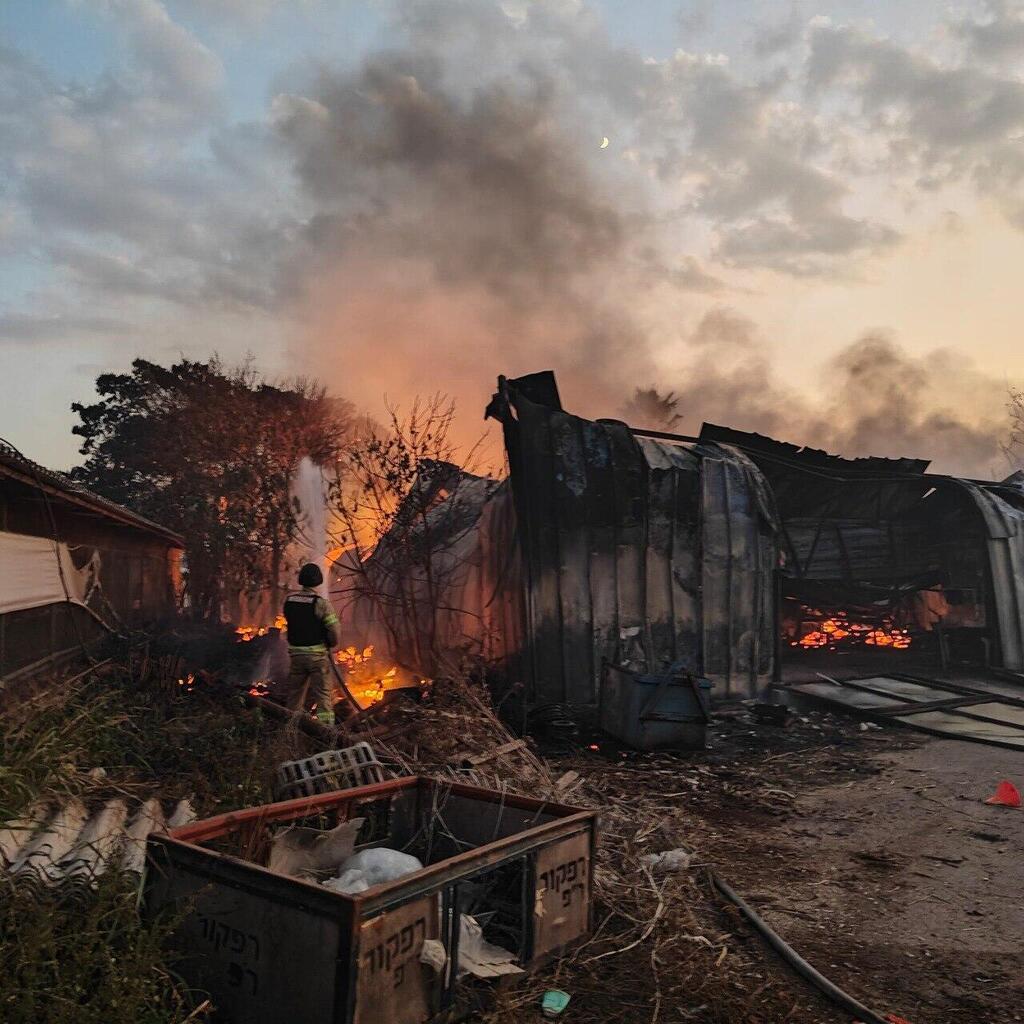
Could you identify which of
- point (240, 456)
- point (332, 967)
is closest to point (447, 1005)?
point (332, 967)

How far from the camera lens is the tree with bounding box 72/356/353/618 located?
868 inches

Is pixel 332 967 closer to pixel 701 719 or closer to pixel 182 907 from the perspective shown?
pixel 182 907

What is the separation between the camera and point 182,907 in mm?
3260

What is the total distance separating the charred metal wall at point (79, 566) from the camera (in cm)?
841

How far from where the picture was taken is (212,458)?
23.1m

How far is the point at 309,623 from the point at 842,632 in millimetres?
13541

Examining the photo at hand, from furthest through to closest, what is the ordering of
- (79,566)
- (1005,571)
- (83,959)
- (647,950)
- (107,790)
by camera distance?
(1005,571) → (79,566) → (107,790) → (647,950) → (83,959)

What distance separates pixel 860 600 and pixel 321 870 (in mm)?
15435

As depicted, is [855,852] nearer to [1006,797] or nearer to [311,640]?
[1006,797]

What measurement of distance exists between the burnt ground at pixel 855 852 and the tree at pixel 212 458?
15607 mm

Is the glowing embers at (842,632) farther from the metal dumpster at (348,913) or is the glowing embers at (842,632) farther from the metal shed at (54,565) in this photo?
the metal dumpster at (348,913)

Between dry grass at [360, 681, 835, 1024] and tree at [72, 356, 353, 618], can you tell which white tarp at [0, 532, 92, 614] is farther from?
tree at [72, 356, 353, 618]

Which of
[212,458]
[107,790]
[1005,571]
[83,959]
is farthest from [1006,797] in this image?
[212,458]

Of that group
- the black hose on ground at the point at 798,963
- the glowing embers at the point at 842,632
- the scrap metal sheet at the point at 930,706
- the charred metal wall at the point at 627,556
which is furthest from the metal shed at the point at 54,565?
the glowing embers at the point at 842,632
